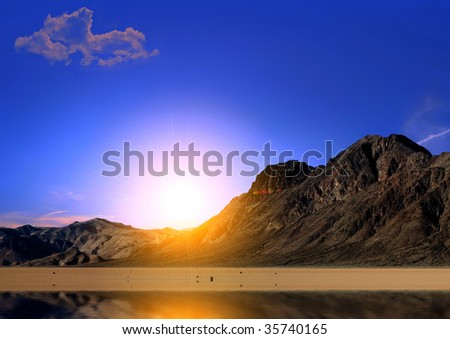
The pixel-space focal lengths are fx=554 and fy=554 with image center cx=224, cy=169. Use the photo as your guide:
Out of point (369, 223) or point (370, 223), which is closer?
point (370, 223)

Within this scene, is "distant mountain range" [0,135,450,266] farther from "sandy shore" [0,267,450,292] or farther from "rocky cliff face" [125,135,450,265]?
"sandy shore" [0,267,450,292]

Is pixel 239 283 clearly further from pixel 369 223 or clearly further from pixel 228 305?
pixel 369 223

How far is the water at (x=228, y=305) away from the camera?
3059 centimetres

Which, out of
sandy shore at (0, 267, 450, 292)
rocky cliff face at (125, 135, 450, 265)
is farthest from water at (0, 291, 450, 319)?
rocky cliff face at (125, 135, 450, 265)

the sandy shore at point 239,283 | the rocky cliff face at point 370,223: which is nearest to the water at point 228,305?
the sandy shore at point 239,283

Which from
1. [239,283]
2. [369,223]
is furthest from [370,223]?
[239,283]

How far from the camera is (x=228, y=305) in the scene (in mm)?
35406

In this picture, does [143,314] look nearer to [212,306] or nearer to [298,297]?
[212,306]

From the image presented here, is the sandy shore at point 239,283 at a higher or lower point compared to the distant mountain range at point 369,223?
lower

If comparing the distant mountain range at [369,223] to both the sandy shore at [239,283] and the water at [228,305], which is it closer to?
the sandy shore at [239,283]

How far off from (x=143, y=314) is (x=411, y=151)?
175668mm

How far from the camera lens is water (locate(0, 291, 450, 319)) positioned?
30594 millimetres
